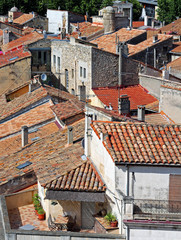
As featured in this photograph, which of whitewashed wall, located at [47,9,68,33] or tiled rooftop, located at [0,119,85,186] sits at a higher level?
whitewashed wall, located at [47,9,68,33]

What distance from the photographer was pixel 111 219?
21844 mm

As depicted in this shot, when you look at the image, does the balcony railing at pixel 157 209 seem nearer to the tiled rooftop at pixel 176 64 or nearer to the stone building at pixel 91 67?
the stone building at pixel 91 67

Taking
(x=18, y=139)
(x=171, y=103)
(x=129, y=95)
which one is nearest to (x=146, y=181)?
(x=18, y=139)

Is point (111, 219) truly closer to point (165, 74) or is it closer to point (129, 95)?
point (129, 95)

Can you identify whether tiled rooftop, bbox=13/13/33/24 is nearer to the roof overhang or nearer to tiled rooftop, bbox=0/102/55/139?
tiled rooftop, bbox=0/102/55/139

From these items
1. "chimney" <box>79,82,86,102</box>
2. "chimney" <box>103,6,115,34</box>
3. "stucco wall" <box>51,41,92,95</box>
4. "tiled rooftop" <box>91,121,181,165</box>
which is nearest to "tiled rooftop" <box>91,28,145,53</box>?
"chimney" <box>103,6,115,34</box>

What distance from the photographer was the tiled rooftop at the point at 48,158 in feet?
79.0

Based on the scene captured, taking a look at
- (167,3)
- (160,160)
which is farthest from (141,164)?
(167,3)

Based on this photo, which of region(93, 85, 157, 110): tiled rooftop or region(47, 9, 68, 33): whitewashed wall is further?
region(47, 9, 68, 33): whitewashed wall

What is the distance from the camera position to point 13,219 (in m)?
24.4

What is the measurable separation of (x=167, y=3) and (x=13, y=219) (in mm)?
86795

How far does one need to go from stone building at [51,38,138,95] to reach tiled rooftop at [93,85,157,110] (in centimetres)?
71

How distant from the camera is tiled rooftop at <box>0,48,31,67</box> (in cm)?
5160

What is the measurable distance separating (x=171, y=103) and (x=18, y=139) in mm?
9195
